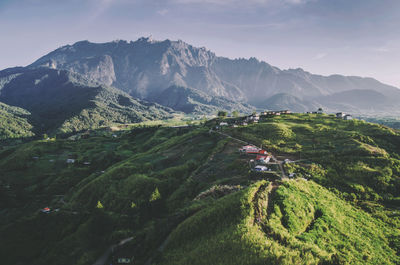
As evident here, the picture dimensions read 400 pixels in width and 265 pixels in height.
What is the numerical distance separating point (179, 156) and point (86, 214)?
1820 inches

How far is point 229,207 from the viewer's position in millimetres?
43250

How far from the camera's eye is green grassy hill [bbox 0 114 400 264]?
36.8 metres

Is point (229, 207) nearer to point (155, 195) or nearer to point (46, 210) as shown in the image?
point (155, 195)

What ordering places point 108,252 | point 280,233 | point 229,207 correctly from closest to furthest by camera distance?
point 280,233, point 229,207, point 108,252

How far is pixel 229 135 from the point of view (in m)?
120

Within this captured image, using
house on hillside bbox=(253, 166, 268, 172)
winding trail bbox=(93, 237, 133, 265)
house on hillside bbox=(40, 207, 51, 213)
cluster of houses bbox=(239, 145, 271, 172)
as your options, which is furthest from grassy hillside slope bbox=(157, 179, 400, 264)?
house on hillside bbox=(40, 207, 51, 213)

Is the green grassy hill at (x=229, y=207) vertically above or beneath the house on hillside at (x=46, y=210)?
above

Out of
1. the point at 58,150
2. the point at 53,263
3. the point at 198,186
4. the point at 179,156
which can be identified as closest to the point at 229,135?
the point at 179,156

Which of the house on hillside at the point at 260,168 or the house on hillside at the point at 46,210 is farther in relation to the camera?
the house on hillside at the point at 46,210

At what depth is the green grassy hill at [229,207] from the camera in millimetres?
36750

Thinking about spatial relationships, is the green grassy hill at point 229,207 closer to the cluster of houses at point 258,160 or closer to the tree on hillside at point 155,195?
the tree on hillside at point 155,195

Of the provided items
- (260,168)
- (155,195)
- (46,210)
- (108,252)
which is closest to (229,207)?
(260,168)

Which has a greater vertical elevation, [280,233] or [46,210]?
[280,233]

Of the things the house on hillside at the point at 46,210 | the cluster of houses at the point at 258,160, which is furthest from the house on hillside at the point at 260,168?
the house on hillside at the point at 46,210
